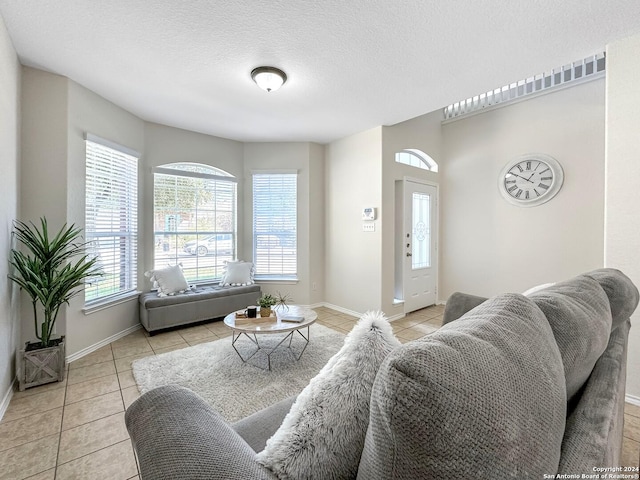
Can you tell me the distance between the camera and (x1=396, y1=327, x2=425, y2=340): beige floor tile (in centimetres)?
344

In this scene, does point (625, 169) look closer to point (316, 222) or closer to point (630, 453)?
point (630, 453)

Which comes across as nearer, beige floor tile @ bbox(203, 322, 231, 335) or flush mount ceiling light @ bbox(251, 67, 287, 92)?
flush mount ceiling light @ bbox(251, 67, 287, 92)

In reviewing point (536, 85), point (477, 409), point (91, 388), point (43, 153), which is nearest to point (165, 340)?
point (91, 388)

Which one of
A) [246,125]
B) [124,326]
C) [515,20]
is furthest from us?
[246,125]

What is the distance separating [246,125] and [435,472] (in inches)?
162

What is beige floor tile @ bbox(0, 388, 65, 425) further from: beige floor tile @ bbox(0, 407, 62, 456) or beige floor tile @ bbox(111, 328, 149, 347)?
beige floor tile @ bbox(111, 328, 149, 347)

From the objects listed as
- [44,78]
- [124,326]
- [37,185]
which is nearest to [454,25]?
[44,78]

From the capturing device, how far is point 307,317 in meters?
2.80

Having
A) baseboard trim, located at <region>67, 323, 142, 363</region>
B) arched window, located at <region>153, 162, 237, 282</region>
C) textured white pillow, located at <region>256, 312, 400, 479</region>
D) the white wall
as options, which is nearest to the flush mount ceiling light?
the white wall

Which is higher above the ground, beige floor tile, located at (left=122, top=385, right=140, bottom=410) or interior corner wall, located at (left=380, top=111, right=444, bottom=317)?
interior corner wall, located at (left=380, top=111, right=444, bottom=317)

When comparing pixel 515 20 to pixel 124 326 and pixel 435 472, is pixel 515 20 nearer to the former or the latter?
pixel 435 472

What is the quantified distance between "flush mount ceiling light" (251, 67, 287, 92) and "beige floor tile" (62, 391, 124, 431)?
282 cm

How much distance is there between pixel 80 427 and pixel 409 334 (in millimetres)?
3140

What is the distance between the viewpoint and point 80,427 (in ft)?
6.09
